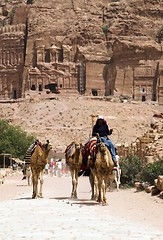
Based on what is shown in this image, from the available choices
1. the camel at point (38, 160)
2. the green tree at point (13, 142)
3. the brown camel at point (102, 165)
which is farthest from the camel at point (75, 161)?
the green tree at point (13, 142)

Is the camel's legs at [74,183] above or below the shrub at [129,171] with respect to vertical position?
above

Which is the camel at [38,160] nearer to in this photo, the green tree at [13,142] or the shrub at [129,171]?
the shrub at [129,171]

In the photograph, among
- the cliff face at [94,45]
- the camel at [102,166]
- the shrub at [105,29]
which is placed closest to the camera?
the camel at [102,166]

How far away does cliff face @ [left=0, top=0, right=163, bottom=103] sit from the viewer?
330 ft

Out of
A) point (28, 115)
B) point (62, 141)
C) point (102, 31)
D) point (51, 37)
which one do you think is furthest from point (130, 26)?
point (62, 141)

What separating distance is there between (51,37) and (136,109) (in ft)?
81.2

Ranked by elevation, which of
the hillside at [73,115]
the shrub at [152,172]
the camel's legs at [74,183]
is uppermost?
the camel's legs at [74,183]

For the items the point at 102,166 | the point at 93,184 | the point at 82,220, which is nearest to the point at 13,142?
the point at 93,184

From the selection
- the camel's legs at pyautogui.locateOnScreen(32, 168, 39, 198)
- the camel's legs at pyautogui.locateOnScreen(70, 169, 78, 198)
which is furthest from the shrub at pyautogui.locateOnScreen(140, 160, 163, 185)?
the camel's legs at pyautogui.locateOnScreen(32, 168, 39, 198)

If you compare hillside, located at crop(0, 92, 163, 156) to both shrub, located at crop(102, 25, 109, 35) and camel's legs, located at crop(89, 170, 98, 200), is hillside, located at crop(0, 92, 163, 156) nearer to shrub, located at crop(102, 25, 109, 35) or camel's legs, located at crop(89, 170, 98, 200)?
shrub, located at crop(102, 25, 109, 35)

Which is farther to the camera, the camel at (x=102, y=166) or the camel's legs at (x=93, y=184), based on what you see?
the camel's legs at (x=93, y=184)

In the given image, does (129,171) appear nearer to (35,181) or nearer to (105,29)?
(35,181)

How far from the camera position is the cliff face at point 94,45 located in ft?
Answer: 330

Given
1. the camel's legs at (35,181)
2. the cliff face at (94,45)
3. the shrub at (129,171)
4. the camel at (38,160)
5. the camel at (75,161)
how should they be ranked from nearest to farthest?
the camel's legs at (35,181)
the camel at (75,161)
the camel at (38,160)
the shrub at (129,171)
the cliff face at (94,45)
